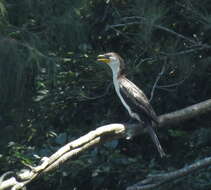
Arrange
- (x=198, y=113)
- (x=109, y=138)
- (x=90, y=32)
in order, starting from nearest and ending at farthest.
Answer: (x=109, y=138)
(x=198, y=113)
(x=90, y=32)

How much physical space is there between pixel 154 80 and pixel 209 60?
A: 52 cm

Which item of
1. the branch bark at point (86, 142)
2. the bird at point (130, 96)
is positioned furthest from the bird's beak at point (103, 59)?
the branch bark at point (86, 142)

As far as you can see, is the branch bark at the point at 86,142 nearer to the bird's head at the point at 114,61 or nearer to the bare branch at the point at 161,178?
the bare branch at the point at 161,178

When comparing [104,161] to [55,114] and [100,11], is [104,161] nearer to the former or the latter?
[55,114]

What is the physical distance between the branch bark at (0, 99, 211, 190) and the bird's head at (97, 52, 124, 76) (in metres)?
0.60

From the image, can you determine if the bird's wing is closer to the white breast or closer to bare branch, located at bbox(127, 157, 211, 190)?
the white breast

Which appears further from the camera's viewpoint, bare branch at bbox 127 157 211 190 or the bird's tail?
the bird's tail

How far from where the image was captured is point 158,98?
6227 mm

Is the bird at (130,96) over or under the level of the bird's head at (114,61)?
under

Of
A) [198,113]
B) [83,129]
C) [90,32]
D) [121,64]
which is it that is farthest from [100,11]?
[198,113]

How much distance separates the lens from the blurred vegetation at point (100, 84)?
224 inches

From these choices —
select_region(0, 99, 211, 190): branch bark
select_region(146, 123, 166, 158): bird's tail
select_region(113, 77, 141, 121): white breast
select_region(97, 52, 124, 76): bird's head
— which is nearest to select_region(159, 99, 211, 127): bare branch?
select_region(0, 99, 211, 190): branch bark

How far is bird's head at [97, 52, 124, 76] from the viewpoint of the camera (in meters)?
6.11

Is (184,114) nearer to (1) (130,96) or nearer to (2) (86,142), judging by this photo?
(1) (130,96)
